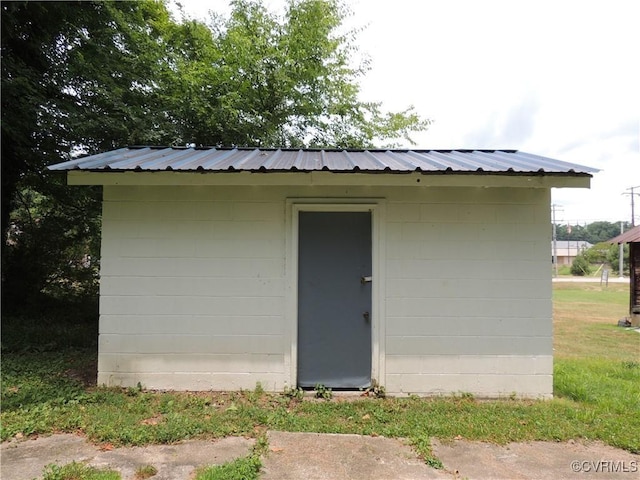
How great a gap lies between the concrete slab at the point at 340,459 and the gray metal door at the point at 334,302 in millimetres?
966

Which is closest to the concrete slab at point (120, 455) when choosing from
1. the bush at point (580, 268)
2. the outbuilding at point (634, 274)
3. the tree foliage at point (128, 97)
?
the tree foliage at point (128, 97)

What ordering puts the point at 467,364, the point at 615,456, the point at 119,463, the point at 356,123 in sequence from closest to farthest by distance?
the point at 119,463
the point at 615,456
the point at 467,364
the point at 356,123

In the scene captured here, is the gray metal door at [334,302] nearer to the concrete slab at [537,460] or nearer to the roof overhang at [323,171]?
the roof overhang at [323,171]

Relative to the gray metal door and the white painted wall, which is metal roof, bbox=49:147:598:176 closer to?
the white painted wall

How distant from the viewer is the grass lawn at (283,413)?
3.10 m

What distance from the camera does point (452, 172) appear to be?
11.7 feet

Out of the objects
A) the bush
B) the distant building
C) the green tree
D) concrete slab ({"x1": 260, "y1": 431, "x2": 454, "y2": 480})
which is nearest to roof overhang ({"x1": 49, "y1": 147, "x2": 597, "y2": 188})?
concrete slab ({"x1": 260, "y1": 431, "x2": 454, "y2": 480})

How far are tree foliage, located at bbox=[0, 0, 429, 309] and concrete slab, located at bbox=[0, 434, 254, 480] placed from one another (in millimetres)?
5299

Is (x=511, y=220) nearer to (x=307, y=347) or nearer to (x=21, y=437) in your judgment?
(x=307, y=347)

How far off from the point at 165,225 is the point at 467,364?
3.66m

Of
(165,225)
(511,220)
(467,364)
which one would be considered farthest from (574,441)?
(165,225)

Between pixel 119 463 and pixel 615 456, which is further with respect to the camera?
pixel 615 456

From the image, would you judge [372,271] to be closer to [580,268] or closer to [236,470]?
[236,470]

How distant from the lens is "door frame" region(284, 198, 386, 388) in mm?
3992
